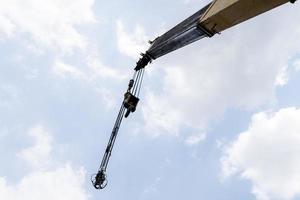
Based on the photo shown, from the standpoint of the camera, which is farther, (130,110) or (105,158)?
(130,110)

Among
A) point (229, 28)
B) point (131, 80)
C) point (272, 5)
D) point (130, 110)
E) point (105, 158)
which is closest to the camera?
point (272, 5)

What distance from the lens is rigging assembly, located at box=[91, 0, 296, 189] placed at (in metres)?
11.5

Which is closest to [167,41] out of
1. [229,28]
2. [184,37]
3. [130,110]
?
[184,37]

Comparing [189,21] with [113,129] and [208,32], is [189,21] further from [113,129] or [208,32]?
[113,129]

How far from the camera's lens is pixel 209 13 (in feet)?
43.5

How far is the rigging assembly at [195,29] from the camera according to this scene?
1152 centimetres

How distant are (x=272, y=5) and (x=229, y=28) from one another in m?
2.26

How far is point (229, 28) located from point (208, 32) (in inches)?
30.7

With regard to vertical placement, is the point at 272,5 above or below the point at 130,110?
below

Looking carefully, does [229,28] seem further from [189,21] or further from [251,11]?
[189,21]

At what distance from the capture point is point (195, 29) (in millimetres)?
14094

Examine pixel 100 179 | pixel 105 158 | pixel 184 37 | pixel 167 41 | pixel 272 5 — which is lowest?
pixel 100 179

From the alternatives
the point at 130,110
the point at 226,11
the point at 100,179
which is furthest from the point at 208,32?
the point at 100,179

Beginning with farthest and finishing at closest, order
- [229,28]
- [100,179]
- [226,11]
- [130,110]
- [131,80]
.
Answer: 1. [131,80]
2. [130,110]
3. [100,179]
4. [229,28]
5. [226,11]
